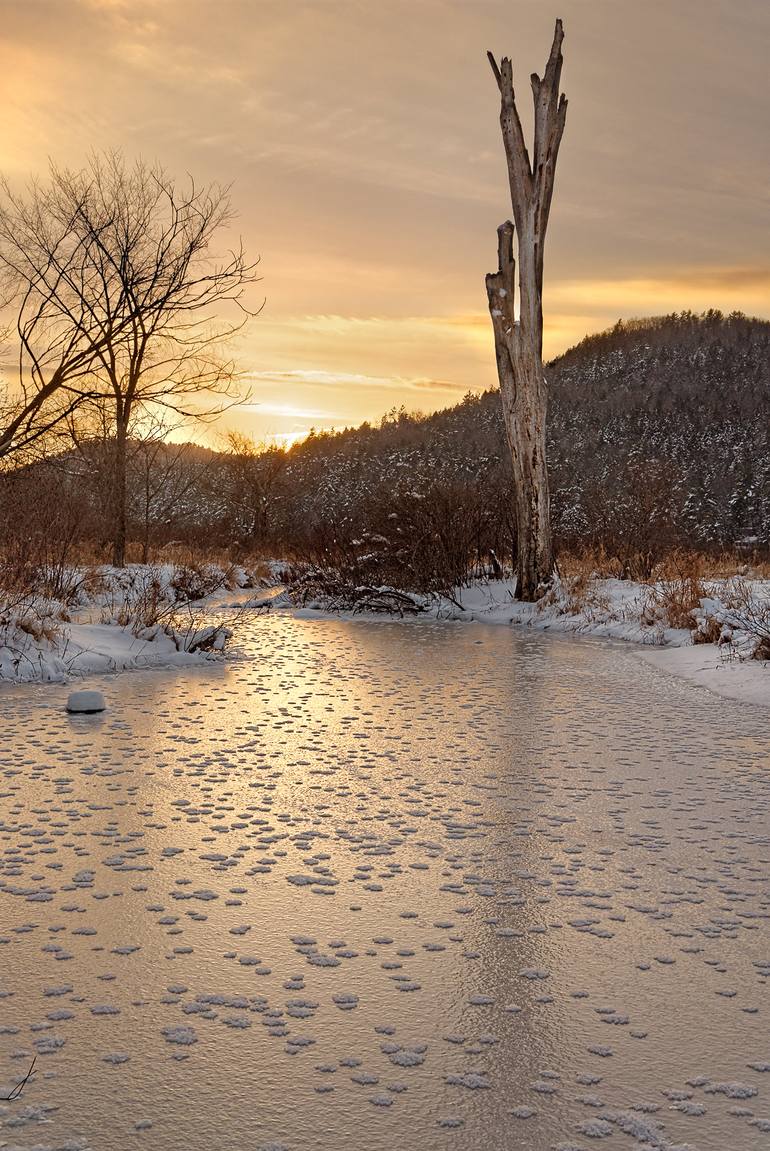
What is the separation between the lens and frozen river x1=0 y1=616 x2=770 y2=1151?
92.2 inches

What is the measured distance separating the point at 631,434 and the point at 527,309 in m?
52.7

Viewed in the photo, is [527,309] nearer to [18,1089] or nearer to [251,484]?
[18,1089]

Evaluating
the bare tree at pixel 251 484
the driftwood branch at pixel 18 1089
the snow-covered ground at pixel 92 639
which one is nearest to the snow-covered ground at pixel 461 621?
the snow-covered ground at pixel 92 639

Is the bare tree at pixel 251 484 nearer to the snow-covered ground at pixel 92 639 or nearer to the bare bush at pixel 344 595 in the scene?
the bare bush at pixel 344 595

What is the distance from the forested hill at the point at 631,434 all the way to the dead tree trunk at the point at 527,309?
853 inches

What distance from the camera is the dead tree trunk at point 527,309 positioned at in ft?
48.7

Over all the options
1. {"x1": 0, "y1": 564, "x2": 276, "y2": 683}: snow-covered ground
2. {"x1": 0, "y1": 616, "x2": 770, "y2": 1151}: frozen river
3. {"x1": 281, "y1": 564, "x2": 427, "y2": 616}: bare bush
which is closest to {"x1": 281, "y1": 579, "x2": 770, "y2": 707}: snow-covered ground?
{"x1": 281, "y1": 564, "x2": 427, "y2": 616}: bare bush

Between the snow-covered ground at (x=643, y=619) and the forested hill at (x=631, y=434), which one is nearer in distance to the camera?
the snow-covered ground at (x=643, y=619)

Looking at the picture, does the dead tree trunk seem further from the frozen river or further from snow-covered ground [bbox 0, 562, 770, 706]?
the frozen river

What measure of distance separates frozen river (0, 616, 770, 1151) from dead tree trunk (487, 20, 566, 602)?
9.02 m

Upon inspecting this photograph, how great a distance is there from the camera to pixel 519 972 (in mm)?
3090

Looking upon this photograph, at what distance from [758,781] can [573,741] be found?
1.30 m

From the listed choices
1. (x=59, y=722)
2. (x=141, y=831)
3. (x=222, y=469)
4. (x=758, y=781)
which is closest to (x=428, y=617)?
(x=59, y=722)

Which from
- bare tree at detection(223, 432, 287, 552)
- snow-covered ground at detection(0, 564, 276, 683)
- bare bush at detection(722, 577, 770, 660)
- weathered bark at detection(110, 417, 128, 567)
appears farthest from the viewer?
bare tree at detection(223, 432, 287, 552)
